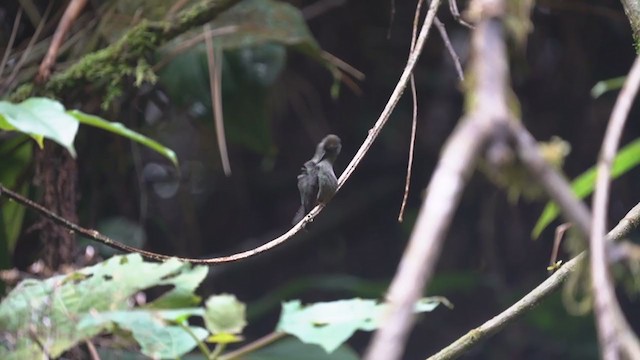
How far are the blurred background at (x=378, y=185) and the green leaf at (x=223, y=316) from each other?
36.1 inches

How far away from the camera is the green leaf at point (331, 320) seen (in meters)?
1.13

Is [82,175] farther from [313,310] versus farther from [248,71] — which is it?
[313,310]

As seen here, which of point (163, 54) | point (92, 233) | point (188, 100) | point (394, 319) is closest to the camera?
point (394, 319)

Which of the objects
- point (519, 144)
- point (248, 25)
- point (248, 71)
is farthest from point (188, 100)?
point (519, 144)

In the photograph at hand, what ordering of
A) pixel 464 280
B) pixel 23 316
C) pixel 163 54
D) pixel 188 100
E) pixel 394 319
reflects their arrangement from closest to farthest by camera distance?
pixel 394 319 < pixel 23 316 < pixel 163 54 < pixel 188 100 < pixel 464 280

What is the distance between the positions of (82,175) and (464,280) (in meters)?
0.96

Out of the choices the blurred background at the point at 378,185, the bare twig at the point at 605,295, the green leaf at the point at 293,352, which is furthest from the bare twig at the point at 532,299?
the blurred background at the point at 378,185

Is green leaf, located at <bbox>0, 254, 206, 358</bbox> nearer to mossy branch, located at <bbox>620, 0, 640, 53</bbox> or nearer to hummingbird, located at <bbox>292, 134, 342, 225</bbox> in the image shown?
hummingbird, located at <bbox>292, 134, 342, 225</bbox>

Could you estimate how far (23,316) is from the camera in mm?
1122

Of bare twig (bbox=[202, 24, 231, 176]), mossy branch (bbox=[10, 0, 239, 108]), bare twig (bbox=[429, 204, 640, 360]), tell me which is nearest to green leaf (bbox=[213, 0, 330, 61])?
bare twig (bbox=[202, 24, 231, 176])

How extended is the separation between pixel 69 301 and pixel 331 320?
0.33 metres

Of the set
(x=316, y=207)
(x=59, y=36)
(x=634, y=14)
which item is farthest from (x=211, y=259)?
(x=59, y=36)

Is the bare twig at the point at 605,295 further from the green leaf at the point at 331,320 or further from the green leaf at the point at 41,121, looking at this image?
the green leaf at the point at 41,121

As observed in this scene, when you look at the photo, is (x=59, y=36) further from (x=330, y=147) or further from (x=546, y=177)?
(x=546, y=177)
